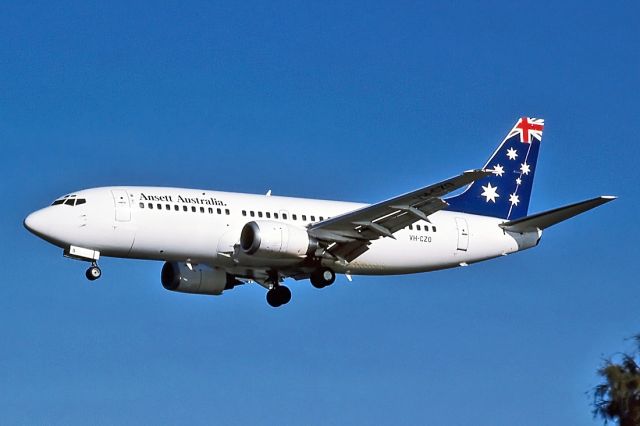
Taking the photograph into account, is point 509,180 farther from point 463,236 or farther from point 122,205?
point 122,205

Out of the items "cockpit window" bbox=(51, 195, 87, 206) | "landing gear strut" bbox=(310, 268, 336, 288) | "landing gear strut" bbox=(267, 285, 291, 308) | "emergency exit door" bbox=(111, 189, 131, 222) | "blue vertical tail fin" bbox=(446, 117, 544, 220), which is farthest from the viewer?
"blue vertical tail fin" bbox=(446, 117, 544, 220)

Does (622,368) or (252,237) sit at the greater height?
(252,237)

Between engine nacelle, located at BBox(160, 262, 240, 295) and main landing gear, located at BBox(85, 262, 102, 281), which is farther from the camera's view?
engine nacelle, located at BBox(160, 262, 240, 295)

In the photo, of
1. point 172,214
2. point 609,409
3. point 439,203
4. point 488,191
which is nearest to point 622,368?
point 609,409

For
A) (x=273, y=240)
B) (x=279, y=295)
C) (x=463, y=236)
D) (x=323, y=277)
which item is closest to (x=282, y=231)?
(x=273, y=240)

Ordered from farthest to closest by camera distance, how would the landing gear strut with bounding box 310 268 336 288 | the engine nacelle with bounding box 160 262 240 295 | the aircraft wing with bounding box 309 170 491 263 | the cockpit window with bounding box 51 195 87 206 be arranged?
the engine nacelle with bounding box 160 262 240 295 → the landing gear strut with bounding box 310 268 336 288 → the aircraft wing with bounding box 309 170 491 263 → the cockpit window with bounding box 51 195 87 206

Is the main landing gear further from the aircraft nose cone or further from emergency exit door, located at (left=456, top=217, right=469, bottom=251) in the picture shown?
emergency exit door, located at (left=456, top=217, right=469, bottom=251)

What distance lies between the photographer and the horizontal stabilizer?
52406mm

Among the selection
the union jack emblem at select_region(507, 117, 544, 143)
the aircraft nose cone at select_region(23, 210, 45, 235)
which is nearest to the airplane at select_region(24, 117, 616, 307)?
the aircraft nose cone at select_region(23, 210, 45, 235)

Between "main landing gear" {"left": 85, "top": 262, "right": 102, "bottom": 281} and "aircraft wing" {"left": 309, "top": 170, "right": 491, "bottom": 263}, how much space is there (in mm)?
8042

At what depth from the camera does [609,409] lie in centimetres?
3609

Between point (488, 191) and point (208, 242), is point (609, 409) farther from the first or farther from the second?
point (488, 191)

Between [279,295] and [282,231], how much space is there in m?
4.87

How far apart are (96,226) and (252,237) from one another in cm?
562
